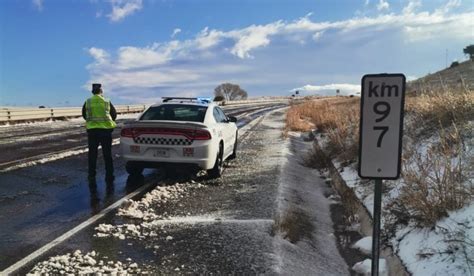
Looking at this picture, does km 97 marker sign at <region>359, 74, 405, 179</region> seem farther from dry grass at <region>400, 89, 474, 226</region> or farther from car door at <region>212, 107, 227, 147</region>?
car door at <region>212, 107, 227, 147</region>

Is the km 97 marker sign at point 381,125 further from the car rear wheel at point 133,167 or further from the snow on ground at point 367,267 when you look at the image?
the car rear wheel at point 133,167

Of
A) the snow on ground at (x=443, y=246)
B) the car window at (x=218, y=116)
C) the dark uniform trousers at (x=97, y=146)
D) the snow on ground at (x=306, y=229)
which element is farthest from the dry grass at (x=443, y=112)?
the dark uniform trousers at (x=97, y=146)

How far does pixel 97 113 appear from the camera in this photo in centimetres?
991

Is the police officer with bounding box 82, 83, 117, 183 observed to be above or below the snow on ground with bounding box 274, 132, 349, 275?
above

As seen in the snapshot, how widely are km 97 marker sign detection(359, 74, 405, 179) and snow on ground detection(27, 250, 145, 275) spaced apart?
99.6 inches

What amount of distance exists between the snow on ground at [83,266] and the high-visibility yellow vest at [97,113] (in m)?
5.05

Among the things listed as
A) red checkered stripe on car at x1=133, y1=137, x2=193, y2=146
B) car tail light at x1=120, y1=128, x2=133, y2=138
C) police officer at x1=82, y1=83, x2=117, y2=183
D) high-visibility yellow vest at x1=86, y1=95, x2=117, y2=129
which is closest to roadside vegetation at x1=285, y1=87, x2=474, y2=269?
red checkered stripe on car at x1=133, y1=137, x2=193, y2=146

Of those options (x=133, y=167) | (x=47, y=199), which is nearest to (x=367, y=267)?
(x=47, y=199)

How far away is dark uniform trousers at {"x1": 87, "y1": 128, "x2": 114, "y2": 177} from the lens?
9.76 metres

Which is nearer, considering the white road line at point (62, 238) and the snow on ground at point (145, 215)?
the white road line at point (62, 238)

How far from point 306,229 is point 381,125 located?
3.47 metres

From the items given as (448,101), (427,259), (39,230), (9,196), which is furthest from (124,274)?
(448,101)

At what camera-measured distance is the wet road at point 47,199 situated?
5891 mm

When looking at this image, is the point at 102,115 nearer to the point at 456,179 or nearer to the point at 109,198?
the point at 109,198
